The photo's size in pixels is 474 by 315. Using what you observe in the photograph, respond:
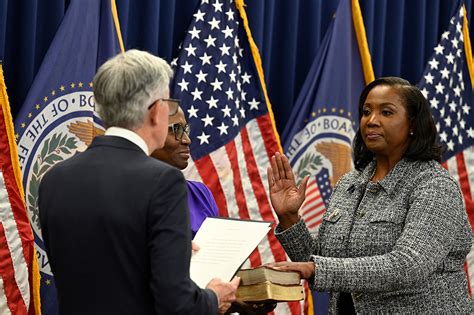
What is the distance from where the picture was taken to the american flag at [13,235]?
3.07 meters

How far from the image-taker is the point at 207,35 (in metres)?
3.82

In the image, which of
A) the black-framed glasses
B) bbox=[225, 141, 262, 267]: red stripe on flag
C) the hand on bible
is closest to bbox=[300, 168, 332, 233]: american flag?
bbox=[225, 141, 262, 267]: red stripe on flag

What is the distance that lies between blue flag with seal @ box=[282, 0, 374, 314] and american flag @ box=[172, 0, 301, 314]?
207 millimetres

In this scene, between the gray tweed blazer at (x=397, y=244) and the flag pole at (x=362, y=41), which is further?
the flag pole at (x=362, y=41)

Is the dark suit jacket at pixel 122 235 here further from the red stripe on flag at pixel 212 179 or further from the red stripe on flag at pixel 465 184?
the red stripe on flag at pixel 465 184

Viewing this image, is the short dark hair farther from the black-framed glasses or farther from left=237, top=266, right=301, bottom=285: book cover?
the black-framed glasses

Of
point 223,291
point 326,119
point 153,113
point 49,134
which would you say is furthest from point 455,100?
point 153,113

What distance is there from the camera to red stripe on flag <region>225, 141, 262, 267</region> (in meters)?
3.82

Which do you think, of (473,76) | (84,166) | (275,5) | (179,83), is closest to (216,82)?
(179,83)

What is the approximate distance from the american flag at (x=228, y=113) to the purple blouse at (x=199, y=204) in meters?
0.80

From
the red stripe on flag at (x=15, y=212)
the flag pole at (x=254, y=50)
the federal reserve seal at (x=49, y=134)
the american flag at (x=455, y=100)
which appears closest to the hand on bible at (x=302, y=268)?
the red stripe on flag at (x=15, y=212)

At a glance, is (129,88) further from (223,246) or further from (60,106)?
(60,106)

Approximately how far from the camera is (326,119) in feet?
13.6

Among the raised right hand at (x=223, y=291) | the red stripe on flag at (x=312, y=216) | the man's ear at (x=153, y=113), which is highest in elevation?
the man's ear at (x=153, y=113)
